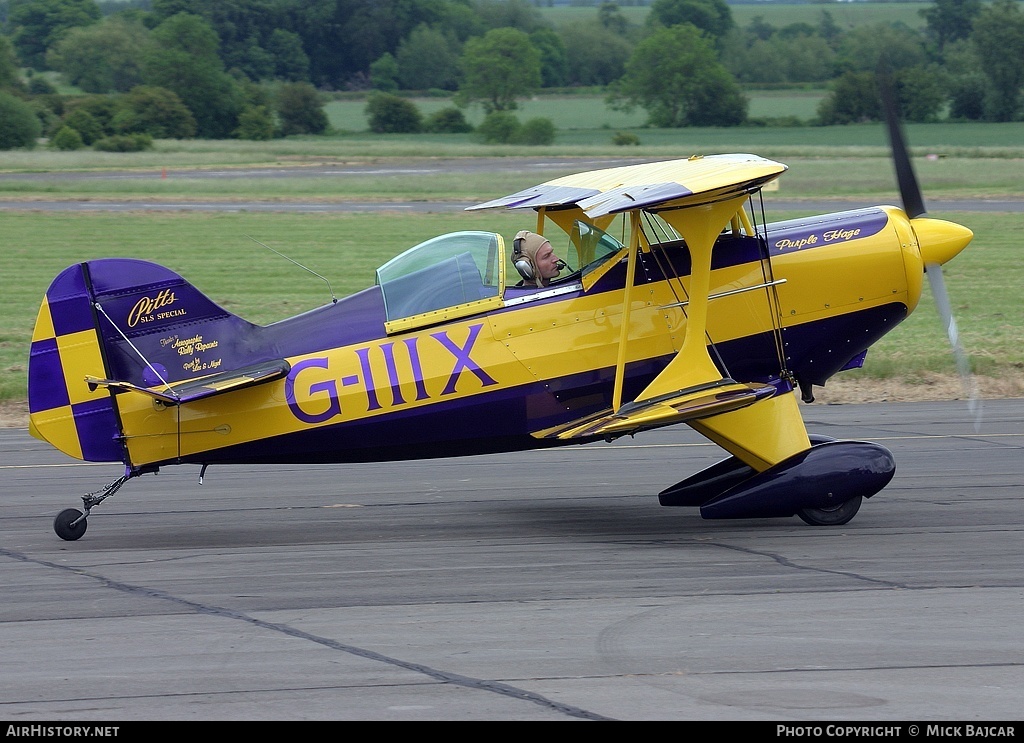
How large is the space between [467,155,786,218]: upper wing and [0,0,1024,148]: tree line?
71.0 meters

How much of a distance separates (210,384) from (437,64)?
125834 mm

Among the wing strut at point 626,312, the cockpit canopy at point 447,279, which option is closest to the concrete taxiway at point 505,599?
the wing strut at point 626,312

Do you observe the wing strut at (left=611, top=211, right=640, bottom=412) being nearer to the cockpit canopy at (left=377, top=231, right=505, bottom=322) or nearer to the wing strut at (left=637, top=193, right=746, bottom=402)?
the wing strut at (left=637, top=193, right=746, bottom=402)

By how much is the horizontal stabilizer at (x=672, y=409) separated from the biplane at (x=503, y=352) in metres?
0.03

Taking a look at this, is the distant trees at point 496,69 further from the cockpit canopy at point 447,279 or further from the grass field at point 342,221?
the cockpit canopy at point 447,279

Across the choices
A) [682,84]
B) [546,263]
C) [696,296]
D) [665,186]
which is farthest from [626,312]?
[682,84]

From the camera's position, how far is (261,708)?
6336mm

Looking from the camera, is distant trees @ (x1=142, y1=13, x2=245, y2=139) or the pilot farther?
distant trees @ (x1=142, y1=13, x2=245, y2=139)

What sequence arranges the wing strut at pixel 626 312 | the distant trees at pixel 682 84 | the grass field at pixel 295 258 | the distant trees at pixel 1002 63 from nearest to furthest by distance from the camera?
the wing strut at pixel 626 312
the grass field at pixel 295 258
the distant trees at pixel 1002 63
the distant trees at pixel 682 84

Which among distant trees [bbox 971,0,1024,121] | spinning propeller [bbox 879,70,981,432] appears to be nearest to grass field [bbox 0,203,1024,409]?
spinning propeller [bbox 879,70,981,432]

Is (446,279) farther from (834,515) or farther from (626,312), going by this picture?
(834,515)

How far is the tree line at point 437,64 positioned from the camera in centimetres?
8875

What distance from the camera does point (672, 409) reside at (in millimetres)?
9492

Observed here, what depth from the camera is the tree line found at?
8875 centimetres
